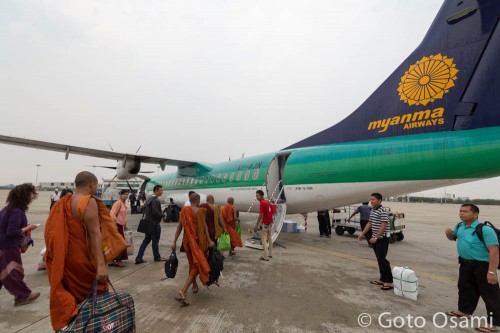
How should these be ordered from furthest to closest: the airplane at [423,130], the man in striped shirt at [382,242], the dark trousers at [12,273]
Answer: the airplane at [423,130] < the man in striped shirt at [382,242] < the dark trousers at [12,273]

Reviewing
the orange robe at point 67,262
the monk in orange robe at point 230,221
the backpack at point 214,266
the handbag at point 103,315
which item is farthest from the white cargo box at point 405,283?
the orange robe at point 67,262

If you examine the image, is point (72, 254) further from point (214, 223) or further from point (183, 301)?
point (214, 223)

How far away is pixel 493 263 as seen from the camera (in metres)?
3.49

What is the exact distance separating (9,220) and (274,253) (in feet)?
20.6

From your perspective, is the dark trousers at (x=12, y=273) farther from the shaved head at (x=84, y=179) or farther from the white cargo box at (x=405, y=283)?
the white cargo box at (x=405, y=283)

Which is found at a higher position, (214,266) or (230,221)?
(230,221)

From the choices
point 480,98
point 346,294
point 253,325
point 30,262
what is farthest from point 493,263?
point 30,262

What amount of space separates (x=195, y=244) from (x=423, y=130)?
6.14m

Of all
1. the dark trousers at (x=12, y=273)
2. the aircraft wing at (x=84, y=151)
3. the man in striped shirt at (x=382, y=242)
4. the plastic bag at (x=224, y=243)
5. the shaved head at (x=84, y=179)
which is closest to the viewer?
the shaved head at (x=84, y=179)

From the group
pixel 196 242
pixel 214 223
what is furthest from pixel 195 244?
pixel 214 223

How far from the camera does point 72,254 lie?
96.1 inches

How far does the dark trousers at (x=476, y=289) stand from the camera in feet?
11.8

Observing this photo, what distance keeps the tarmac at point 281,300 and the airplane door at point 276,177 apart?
125 inches

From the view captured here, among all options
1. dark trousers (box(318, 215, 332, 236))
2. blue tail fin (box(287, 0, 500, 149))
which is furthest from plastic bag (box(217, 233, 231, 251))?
dark trousers (box(318, 215, 332, 236))
